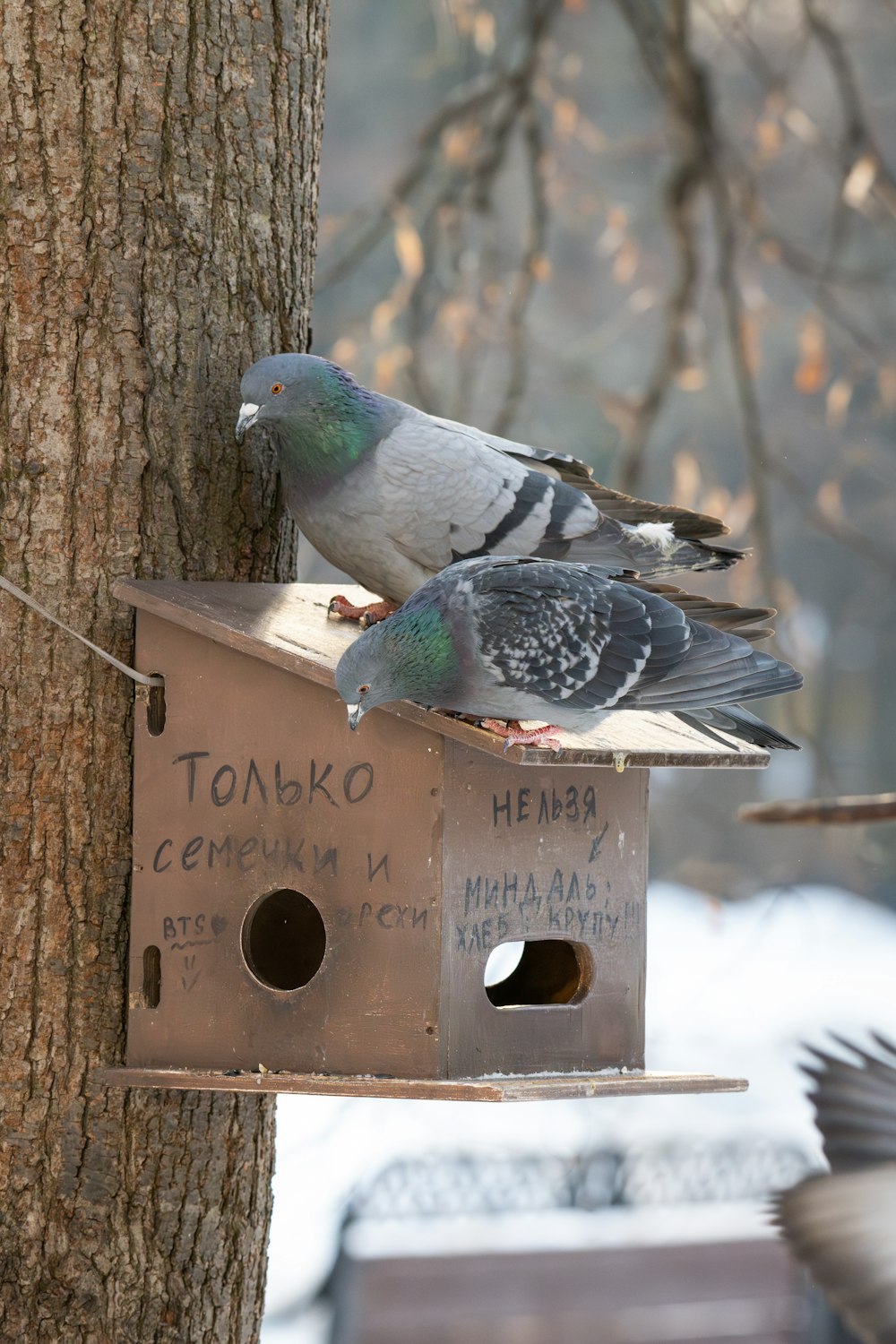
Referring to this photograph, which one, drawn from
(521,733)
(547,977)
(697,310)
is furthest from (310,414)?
(697,310)

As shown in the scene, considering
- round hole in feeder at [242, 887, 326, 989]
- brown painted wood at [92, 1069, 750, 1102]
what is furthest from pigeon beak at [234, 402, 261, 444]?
brown painted wood at [92, 1069, 750, 1102]

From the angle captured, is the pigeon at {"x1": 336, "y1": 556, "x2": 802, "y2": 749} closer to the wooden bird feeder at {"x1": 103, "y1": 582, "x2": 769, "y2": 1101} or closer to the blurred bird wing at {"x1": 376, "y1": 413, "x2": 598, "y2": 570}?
the wooden bird feeder at {"x1": 103, "y1": 582, "x2": 769, "y2": 1101}

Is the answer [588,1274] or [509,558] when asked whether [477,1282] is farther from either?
[509,558]

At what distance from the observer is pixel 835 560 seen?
A: 834 centimetres

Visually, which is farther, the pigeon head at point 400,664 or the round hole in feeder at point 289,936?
the round hole in feeder at point 289,936

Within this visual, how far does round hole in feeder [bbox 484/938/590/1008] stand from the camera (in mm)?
2178

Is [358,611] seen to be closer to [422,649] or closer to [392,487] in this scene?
[392,487]

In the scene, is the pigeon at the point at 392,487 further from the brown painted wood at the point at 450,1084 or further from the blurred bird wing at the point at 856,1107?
the blurred bird wing at the point at 856,1107

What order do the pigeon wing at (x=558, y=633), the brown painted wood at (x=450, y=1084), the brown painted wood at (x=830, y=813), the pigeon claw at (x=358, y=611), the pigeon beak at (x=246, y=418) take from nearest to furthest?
the brown painted wood at (x=450, y=1084)
the pigeon wing at (x=558, y=633)
the pigeon beak at (x=246, y=418)
the pigeon claw at (x=358, y=611)
the brown painted wood at (x=830, y=813)

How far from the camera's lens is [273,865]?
207 centimetres

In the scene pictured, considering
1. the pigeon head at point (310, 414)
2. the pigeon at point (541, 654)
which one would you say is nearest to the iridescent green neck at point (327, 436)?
the pigeon head at point (310, 414)

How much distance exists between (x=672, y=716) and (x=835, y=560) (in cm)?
632

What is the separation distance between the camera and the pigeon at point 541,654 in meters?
1.87

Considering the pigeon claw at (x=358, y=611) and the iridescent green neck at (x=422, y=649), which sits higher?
the pigeon claw at (x=358, y=611)
